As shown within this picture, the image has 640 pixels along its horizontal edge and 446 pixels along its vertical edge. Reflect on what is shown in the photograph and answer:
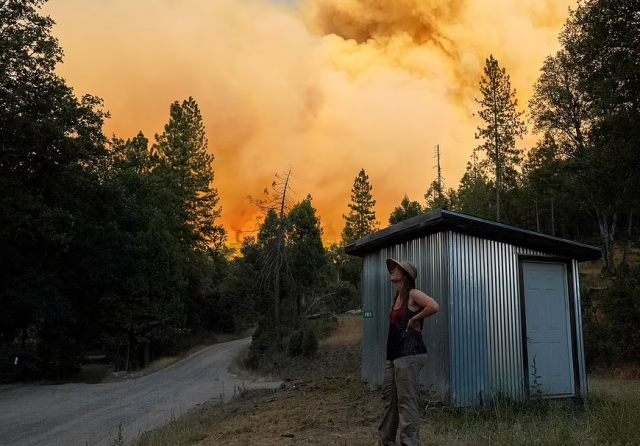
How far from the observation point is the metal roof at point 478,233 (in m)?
7.83

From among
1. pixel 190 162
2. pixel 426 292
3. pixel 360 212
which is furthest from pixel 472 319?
pixel 360 212

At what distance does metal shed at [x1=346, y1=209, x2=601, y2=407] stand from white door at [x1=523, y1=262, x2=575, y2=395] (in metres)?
0.02

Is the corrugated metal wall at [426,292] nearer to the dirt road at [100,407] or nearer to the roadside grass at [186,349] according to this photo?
the dirt road at [100,407]

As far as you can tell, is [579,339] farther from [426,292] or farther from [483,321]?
[426,292]

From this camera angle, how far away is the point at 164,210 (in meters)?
34.2

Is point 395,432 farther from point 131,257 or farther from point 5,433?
point 131,257

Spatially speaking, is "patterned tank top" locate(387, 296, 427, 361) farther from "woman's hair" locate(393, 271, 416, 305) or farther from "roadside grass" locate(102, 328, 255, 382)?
"roadside grass" locate(102, 328, 255, 382)

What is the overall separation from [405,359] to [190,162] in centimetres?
3889

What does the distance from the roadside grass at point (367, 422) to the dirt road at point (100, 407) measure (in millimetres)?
1990

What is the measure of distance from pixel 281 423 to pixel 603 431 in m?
4.12

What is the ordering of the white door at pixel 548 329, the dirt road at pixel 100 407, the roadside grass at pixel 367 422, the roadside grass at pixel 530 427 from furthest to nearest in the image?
1. the dirt road at pixel 100 407
2. the white door at pixel 548 329
3. the roadside grass at pixel 367 422
4. the roadside grass at pixel 530 427

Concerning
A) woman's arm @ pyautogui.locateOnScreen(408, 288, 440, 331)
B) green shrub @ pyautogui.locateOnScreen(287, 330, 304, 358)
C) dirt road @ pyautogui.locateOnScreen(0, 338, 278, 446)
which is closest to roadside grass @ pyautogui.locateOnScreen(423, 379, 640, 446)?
woman's arm @ pyautogui.locateOnScreen(408, 288, 440, 331)

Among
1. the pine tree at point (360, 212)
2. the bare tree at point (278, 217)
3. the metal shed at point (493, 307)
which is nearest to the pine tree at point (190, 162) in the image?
the pine tree at point (360, 212)

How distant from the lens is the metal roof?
25.7 feet
